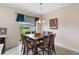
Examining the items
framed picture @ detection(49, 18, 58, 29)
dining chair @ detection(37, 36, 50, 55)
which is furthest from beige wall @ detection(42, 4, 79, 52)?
dining chair @ detection(37, 36, 50, 55)

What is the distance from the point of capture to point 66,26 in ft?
5.33

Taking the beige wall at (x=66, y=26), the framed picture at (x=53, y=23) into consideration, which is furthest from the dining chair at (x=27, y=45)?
the framed picture at (x=53, y=23)

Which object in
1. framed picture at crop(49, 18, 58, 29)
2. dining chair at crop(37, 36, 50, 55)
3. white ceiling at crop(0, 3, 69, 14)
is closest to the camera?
white ceiling at crop(0, 3, 69, 14)

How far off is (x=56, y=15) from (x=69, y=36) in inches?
18.5

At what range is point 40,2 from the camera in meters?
1.31

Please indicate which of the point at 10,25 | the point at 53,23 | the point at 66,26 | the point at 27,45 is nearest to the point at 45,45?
the point at 27,45

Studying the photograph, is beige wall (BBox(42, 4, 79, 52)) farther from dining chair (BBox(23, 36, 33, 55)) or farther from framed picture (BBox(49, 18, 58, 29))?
dining chair (BBox(23, 36, 33, 55))

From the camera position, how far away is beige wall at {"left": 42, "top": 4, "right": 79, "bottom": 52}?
5.13 feet

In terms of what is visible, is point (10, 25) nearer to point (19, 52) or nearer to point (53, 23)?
point (19, 52)

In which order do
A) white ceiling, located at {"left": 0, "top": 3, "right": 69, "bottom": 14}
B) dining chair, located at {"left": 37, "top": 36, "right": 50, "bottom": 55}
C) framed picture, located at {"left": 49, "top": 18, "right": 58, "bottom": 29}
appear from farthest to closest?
framed picture, located at {"left": 49, "top": 18, "right": 58, "bottom": 29}
dining chair, located at {"left": 37, "top": 36, "right": 50, "bottom": 55}
white ceiling, located at {"left": 0, "top": 3, "right": 69, "bottom": 14}

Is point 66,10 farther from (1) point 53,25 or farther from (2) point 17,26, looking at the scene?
(2) point 17,26

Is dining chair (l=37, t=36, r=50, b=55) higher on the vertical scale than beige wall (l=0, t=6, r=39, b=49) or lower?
lower

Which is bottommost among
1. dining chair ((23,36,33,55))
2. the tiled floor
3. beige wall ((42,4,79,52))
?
the tiled floor

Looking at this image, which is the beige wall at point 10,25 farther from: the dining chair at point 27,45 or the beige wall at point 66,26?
the beige wall at point 66,26
